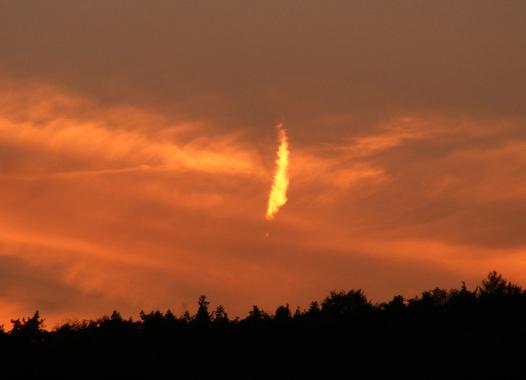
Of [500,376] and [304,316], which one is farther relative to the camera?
[304,316]

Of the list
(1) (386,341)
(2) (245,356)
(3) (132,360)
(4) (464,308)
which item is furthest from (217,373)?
(4) (464,308)

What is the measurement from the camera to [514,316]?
6456 cm

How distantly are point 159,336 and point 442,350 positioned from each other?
25.3 m

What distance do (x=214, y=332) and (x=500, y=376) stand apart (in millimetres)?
26617

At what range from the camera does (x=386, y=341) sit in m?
67.5

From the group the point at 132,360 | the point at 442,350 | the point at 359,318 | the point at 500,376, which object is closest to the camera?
the point at 500,376

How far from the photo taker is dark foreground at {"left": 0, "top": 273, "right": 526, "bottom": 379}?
207 ft

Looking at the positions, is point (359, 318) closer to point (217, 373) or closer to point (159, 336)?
point (217, 373)

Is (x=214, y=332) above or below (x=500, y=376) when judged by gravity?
above

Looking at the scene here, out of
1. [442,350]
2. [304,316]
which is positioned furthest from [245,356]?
[442,350]

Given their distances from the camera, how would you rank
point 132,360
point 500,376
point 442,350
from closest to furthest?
point 500,376
point 442,350
point 132,360

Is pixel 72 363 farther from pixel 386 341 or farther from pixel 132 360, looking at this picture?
pixel 386 341

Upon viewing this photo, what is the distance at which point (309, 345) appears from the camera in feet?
235

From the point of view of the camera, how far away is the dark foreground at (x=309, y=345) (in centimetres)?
6319
